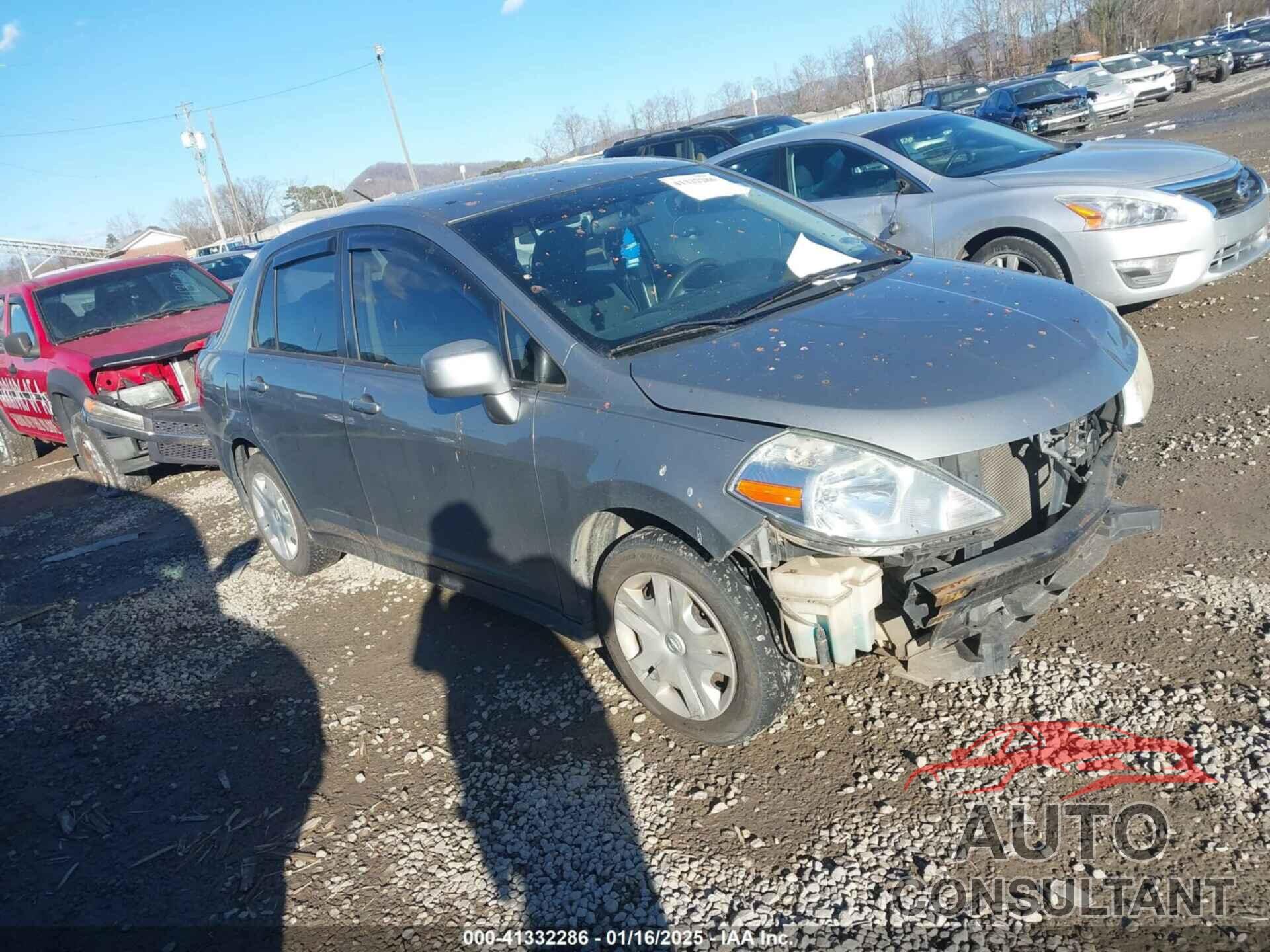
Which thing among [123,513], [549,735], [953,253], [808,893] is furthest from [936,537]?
[123,513]

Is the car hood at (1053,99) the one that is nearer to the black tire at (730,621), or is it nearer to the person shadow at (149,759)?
the person shadow at (149,759)

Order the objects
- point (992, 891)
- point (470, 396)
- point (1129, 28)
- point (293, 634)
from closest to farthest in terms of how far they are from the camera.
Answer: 1. point (992, 891)
2. point (470, 396)
3. point (293, 634)
4. point (1129, 28)

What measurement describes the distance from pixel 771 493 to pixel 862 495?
25 centimetres

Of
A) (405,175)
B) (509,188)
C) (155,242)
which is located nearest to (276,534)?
(509,188)

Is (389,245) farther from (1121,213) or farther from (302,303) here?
(1121,213)

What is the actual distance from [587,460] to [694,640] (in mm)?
676

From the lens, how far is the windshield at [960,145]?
693 centimetres

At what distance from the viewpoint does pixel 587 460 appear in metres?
3.03

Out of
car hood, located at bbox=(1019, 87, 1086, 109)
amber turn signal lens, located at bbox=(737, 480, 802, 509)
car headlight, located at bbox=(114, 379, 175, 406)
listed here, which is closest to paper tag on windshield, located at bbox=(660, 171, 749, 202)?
amber turn signal lens, located at bbox=(737, 480, 802, 509)

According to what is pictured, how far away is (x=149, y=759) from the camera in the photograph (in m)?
3.82

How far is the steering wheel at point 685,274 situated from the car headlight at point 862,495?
1.08 m

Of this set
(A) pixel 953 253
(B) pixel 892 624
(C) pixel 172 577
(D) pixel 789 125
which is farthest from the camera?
(D) pixel 789 125

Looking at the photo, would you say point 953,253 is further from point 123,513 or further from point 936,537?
point 123,513

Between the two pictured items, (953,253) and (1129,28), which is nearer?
(953,253)
